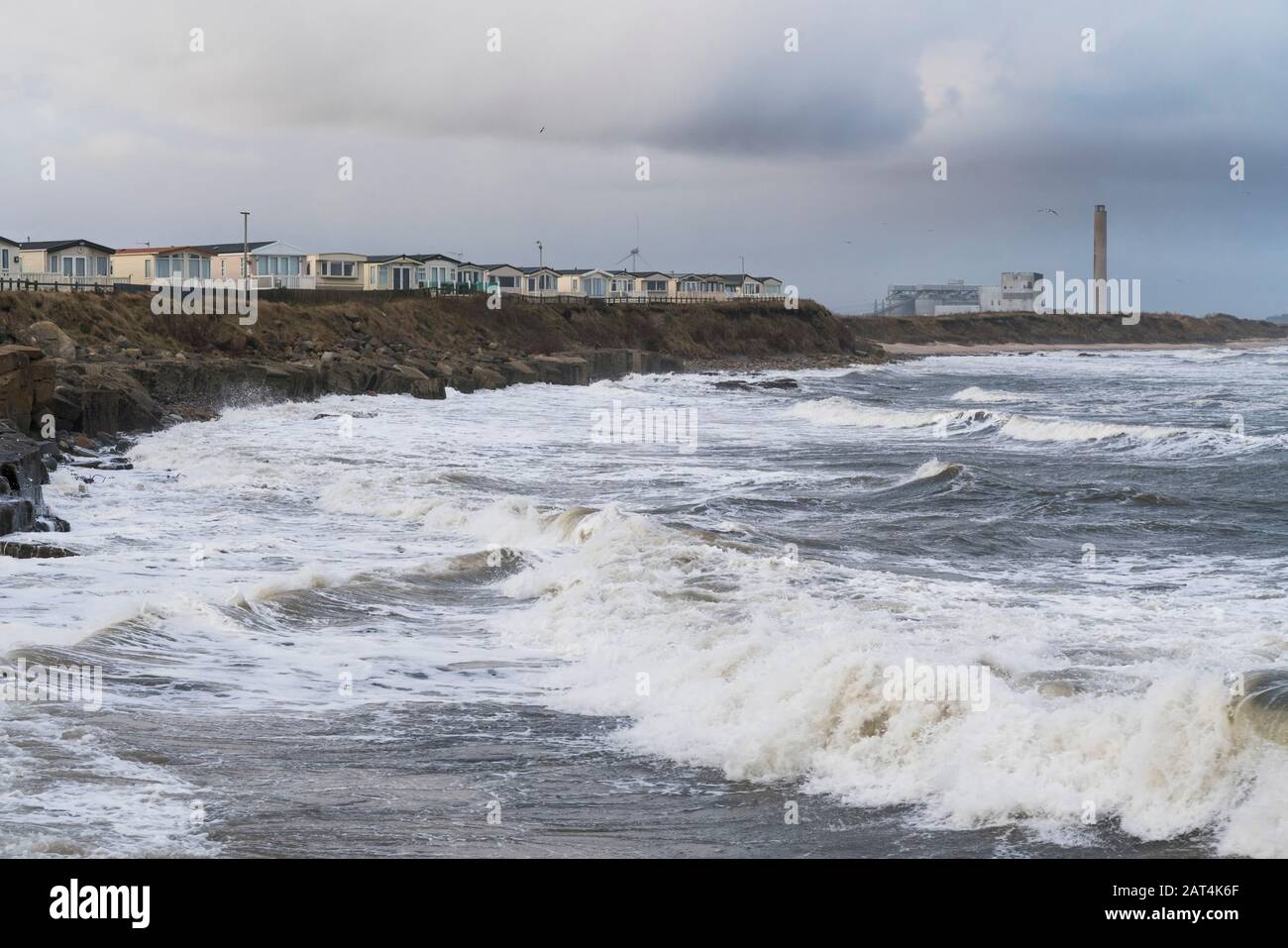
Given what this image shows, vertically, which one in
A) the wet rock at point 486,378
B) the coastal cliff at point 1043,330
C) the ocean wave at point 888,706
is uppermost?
the coastal cliff at point 1043,330

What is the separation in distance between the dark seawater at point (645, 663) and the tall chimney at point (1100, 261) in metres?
132

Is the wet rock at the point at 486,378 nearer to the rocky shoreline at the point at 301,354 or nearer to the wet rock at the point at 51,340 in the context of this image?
the rocky shoreline at the point at 301,354

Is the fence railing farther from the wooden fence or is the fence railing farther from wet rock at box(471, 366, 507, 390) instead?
wet rock at box(471, 366, 507, 390)

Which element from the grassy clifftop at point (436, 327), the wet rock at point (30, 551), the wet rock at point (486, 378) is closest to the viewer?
the wet rock at point (30, 551)

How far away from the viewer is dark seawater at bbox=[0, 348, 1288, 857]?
7.41 m

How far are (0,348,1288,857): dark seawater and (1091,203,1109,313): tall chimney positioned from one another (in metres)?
132

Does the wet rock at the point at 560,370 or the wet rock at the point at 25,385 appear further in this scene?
the wet rock at the point at 560,370

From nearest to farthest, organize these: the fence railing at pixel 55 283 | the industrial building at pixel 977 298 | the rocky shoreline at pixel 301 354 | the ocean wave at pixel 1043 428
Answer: the rocky shoreline at pixel 301 354
the ocean wave at pixel 1043 428
the fence railing at pixel 55 283
the industrial building at pixel 977 298

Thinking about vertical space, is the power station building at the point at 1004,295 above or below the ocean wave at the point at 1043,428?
above

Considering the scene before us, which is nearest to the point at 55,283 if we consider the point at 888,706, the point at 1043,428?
the point at 1043,428

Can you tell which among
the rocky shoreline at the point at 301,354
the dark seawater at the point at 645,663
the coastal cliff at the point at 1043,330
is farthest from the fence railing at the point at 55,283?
the coastal cliff at the point at 1043,330

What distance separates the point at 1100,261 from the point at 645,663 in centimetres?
15192

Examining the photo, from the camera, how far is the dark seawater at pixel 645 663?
7410 millimetres
